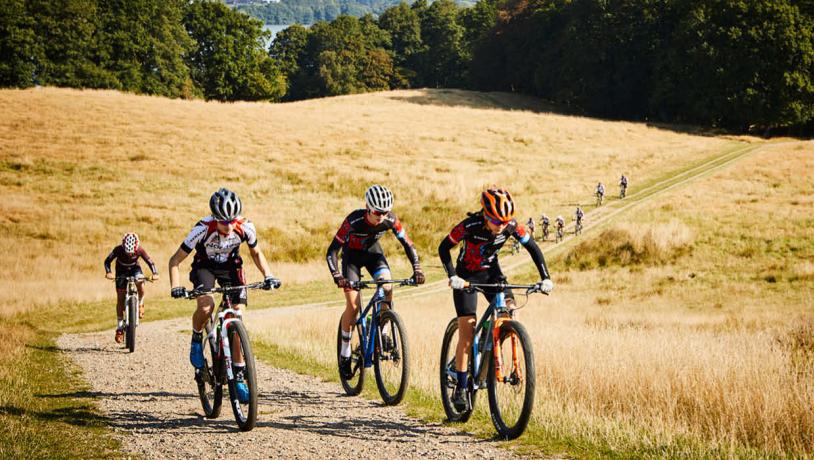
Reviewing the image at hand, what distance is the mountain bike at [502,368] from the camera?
707 cm

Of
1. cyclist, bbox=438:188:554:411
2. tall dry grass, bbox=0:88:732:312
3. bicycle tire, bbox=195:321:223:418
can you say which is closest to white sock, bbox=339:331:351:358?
bicycle tire, bbox=195:321:223:418

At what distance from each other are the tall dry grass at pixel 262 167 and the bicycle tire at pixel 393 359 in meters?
17.6

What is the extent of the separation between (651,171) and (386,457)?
4945cm

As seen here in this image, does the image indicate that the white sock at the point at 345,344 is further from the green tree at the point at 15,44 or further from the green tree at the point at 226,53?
the green tree at the point at 226,53

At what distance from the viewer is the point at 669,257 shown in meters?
32.1

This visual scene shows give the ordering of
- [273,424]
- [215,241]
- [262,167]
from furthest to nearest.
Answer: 1. [262,167]
2. [215,241]
3. [273,424]

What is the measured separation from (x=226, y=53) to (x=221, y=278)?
311 ft

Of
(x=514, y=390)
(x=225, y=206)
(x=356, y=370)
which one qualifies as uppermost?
(x=225, y=206)

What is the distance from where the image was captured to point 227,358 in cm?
789

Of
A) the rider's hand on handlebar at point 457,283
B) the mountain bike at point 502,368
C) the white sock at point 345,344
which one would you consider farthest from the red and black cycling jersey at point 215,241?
the mountain bike at point 502,368

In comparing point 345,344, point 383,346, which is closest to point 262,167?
point 345,344

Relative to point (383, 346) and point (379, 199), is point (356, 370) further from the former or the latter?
point (379, 199)

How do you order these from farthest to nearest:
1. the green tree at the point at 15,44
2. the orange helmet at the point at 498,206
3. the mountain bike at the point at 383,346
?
the green tree at the point at 15,44
the mountain bike at the point at 383,346
the orange helmet at the point at 498,206

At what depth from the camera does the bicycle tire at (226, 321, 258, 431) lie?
7.71 metres
